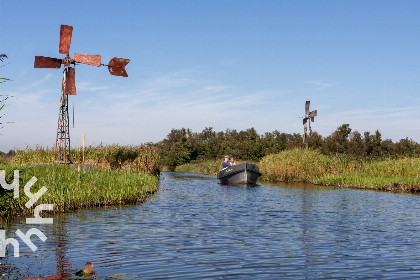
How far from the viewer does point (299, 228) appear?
37.1 ft

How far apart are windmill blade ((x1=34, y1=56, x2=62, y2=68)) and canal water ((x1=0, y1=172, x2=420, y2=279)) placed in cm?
1089

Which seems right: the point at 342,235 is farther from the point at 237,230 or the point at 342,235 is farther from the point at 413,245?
the point at 237,230

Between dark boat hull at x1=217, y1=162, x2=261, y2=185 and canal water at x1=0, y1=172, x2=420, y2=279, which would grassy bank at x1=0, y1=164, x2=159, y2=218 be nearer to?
canal water at x1=0, y1=172, x2=420, y2=279

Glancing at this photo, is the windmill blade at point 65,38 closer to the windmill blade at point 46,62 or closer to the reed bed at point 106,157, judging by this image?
the windmill blade at point 46,62

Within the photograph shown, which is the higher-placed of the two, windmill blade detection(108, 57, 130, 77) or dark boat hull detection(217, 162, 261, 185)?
windmill blade detection(108, 57, 130, 77)

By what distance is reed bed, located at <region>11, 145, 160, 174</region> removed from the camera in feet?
82.2

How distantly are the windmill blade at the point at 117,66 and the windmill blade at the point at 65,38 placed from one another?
220cm

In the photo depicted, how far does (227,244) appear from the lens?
9.09 metres

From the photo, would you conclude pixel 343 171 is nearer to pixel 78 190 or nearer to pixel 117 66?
pixel 117 66

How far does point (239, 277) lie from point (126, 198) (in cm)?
963

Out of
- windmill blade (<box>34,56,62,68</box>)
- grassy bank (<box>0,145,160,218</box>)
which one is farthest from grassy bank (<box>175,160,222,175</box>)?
windmill blade (<box>34,56,62,68</box>)

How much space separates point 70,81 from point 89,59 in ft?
4.77

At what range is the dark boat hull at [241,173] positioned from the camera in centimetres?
2888

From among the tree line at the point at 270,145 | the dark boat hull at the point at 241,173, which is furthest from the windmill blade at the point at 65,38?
the tree line at the point at 270,145
